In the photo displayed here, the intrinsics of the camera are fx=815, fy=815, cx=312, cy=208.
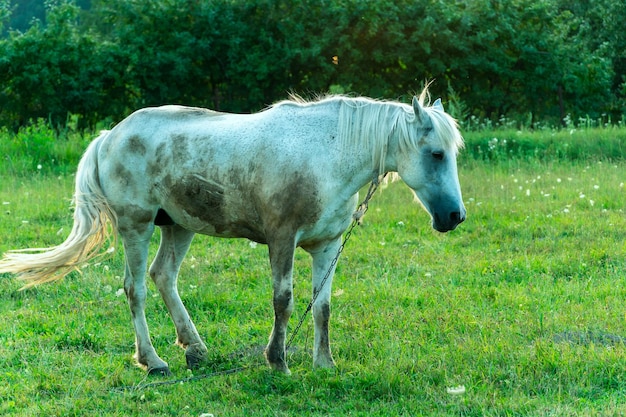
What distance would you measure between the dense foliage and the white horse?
1365cm

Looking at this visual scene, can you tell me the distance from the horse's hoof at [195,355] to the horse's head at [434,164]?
203 cm

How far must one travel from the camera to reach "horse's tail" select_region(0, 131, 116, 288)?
241 inches

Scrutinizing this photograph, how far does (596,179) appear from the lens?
1221 cm

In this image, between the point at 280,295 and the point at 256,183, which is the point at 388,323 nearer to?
the point at 280,295

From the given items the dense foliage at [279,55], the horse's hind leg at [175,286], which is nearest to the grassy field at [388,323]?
the horse's hind leg at [175,286]

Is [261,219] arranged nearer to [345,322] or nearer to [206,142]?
[206,142]

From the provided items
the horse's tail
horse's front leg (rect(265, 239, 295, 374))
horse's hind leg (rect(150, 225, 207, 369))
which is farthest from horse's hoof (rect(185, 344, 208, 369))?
the horse's tail

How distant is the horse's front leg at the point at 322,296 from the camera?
5852 millimetres

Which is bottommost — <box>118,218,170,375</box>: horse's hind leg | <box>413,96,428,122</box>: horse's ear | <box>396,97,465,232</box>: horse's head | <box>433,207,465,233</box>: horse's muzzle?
<box>118,218,170,375</box>: horse's hind leg

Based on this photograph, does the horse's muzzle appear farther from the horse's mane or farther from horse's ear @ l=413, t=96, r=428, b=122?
horse's ear @ l=413, t=96, r=428, b=122

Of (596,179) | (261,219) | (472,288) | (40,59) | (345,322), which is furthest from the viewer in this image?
(40,59)

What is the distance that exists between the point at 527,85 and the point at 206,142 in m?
17.1

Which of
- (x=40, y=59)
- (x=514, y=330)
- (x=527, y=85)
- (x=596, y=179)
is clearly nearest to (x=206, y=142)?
(x=514, y=330)

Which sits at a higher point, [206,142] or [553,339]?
[206,142]
